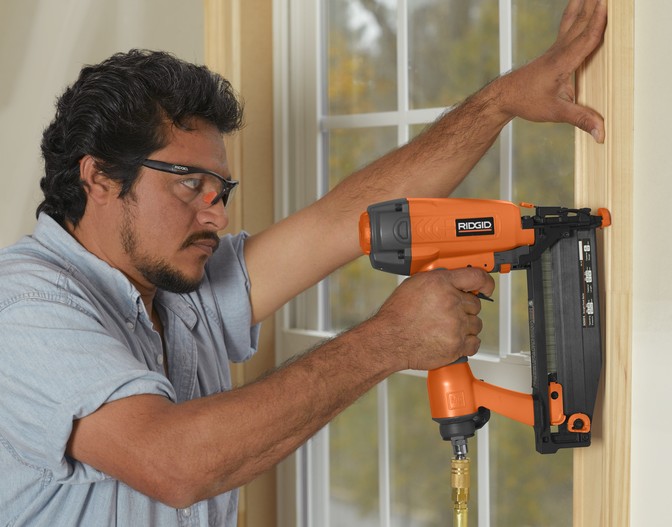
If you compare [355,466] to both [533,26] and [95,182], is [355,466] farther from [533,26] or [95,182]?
[533,26]

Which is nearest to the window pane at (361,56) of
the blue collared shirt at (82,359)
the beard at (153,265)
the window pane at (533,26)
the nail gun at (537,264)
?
the window pane at (533,26)

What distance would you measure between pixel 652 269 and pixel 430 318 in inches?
12.0

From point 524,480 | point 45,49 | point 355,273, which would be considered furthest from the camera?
point 45,49

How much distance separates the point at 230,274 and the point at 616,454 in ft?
2.71

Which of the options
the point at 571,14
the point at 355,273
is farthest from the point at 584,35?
the point at 355,273

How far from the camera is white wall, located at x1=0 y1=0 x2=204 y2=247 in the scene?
6.76 ft

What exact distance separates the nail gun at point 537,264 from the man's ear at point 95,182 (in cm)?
53

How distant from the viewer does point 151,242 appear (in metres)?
1.41

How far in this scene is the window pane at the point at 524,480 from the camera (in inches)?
58.3

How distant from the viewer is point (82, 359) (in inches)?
44.8

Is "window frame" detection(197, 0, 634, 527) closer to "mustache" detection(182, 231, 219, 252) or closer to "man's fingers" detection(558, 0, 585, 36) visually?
"man's fingers" detection(558, 0, 585, 36)

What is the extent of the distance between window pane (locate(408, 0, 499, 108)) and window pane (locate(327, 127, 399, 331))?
0.46 feet

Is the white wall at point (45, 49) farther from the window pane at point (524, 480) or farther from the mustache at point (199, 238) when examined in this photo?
the window pane at point (524, 480)

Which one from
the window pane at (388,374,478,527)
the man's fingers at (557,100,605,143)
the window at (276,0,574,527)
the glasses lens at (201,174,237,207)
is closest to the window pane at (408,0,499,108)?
the window at (276,0,574,527)
